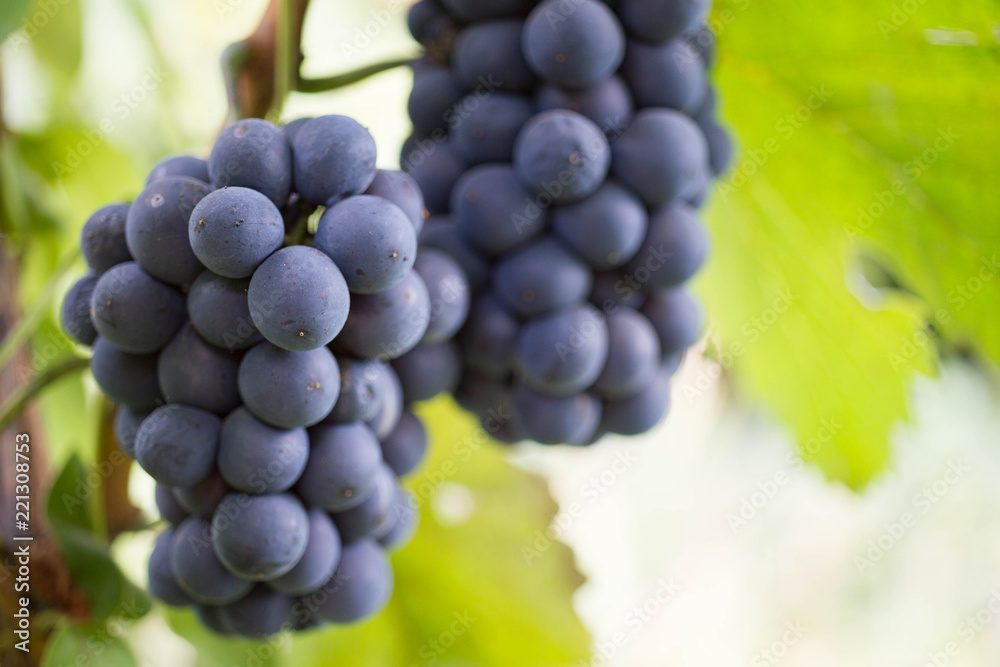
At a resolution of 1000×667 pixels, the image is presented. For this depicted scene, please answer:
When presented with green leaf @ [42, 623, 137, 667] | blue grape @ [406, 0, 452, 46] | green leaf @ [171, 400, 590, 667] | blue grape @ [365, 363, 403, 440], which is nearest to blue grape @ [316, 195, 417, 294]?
blue grape @ [365, 363, 403, 440]

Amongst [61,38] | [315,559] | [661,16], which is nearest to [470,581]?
[315,559]

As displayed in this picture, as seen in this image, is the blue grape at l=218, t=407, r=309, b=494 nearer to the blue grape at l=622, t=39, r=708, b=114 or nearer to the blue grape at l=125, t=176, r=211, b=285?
the blue grape at l=125, t=176, r=211, b=285

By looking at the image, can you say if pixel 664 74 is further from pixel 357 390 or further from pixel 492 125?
pixel 357 390

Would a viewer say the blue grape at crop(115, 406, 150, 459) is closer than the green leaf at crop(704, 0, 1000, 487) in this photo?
Yes

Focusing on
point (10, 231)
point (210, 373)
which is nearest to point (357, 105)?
point (10, 231)

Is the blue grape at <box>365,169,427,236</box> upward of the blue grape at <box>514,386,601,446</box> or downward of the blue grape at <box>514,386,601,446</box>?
upward

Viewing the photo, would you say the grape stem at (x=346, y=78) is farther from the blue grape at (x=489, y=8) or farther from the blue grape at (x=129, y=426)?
the blue grape at (x=129, y=426)

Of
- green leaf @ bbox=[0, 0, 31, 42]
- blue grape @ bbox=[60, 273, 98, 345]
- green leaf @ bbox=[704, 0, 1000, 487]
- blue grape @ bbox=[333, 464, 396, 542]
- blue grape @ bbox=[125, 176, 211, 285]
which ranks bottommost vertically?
green leaf @ bbox=[704, 0, 1000, 487]

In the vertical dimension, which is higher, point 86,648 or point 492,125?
point 492,125
